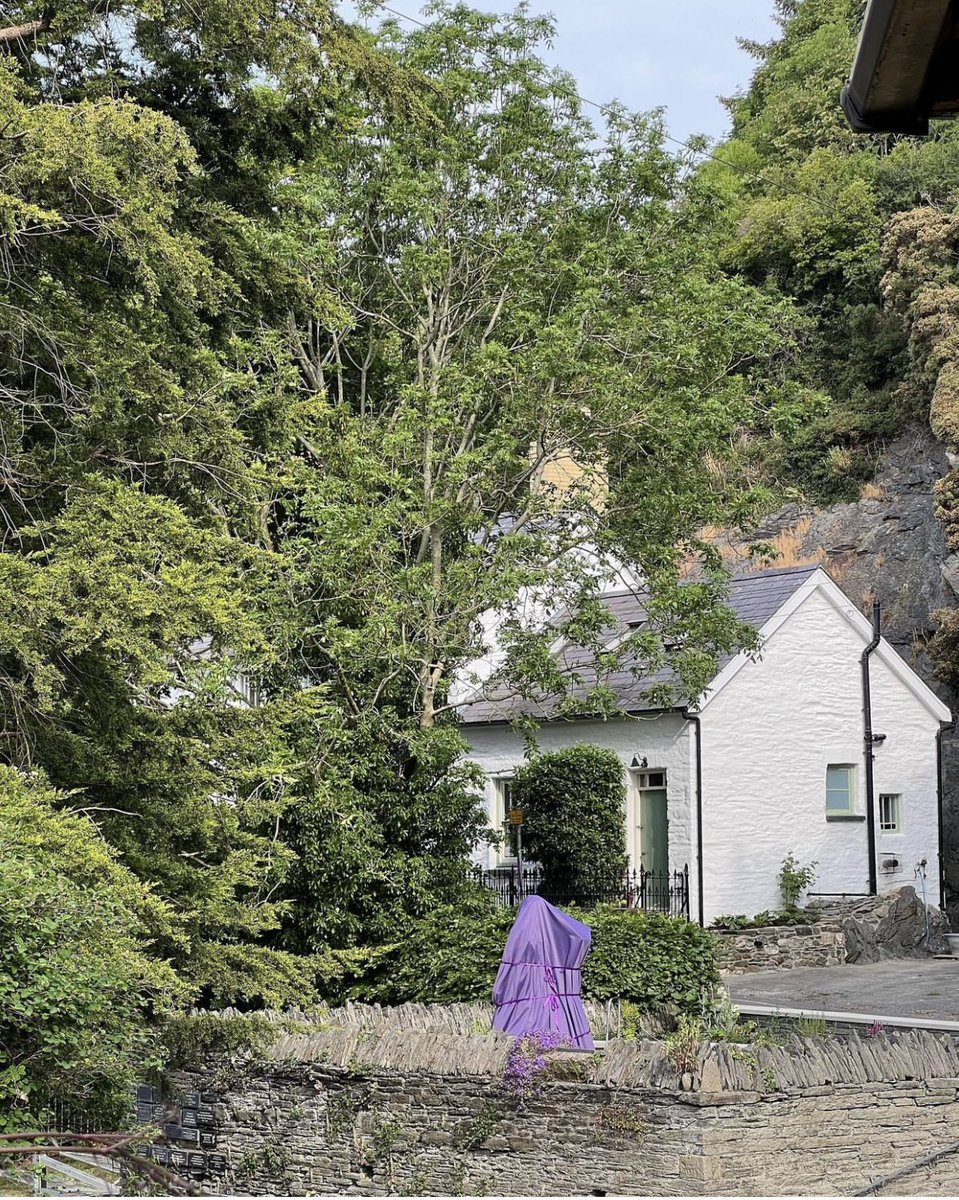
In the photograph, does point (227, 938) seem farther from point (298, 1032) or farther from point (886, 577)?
point (886, 577)

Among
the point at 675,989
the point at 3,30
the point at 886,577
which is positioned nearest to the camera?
the point at 3,30

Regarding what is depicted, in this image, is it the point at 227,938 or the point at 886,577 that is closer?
the point at 227,938

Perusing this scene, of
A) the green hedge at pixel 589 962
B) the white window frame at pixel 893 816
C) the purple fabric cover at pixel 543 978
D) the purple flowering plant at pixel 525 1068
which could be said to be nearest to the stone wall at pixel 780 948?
the white window frame at pixel 893 816

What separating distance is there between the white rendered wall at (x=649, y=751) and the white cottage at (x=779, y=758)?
0.02 m

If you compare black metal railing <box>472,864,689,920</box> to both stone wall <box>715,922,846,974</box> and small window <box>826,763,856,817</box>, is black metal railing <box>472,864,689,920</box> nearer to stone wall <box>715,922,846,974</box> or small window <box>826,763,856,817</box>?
stone wall <box>715,922,846,974</box>

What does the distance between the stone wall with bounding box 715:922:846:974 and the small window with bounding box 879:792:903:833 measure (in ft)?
14.8

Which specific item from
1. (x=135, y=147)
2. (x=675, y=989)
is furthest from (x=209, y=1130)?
(x=135, y=147)

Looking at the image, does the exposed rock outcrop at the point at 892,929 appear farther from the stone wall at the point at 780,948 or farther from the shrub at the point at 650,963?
the shrub at the point at 650,963

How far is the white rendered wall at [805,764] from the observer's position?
80.7ft

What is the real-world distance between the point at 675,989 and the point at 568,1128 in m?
4.35

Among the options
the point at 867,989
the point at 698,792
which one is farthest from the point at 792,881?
the point at 867,989

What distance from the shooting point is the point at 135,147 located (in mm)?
10992

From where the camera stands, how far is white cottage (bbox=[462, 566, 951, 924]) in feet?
80.3

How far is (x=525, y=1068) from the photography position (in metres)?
12.3
